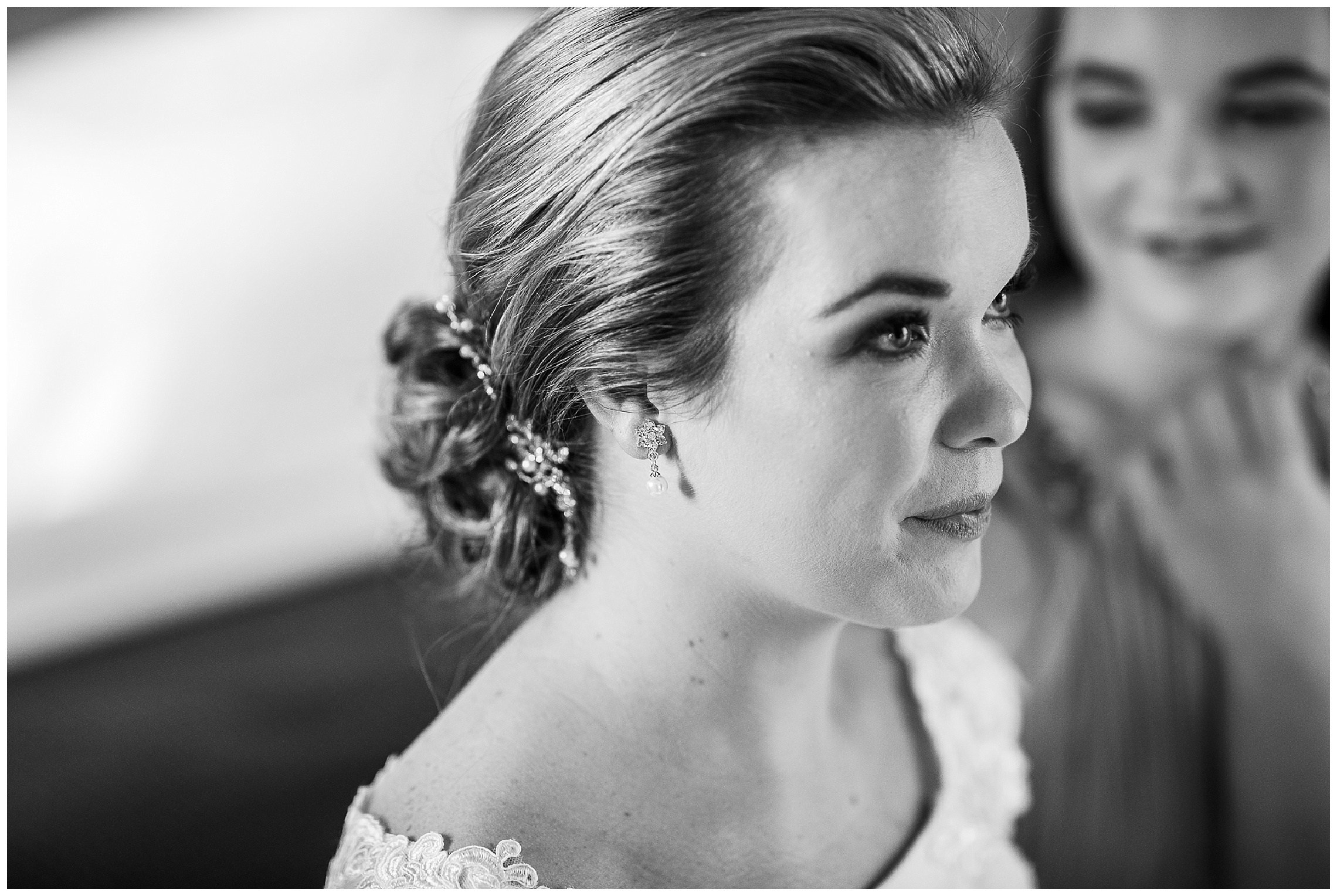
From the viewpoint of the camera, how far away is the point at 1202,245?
1.67 m

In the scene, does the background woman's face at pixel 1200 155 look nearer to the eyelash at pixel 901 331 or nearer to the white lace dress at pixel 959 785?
the white lace dress at pixel 959 785

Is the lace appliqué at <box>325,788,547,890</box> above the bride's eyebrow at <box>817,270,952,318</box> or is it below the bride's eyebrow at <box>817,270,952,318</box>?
below

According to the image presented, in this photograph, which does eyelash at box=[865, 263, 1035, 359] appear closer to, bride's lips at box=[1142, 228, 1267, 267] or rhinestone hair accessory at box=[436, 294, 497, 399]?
rhinestone hair accessory at box=[436, 294, 497, 399]

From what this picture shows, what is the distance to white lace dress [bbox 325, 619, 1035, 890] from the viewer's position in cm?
97

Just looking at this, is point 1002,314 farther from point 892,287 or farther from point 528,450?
point 528,450

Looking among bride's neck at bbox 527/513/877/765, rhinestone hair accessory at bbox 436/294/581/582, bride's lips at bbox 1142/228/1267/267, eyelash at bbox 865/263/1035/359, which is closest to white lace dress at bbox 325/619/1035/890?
bride's neck at bbox 527/513/877/765

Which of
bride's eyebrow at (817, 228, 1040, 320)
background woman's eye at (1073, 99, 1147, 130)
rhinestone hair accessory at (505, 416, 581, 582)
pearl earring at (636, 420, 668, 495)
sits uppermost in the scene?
background woman's eye at (1073, 99, 1147, 130)

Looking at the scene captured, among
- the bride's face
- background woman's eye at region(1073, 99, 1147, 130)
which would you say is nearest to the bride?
the bride's face

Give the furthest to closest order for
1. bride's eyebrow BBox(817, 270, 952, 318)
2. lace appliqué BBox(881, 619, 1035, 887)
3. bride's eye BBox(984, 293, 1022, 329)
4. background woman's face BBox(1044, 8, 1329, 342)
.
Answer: background woman's face BBox(1044, 8, 1329, 342), lace appliqué BBox(881, 619, 1035, 887), bride's eye BBox(984, 293, 1022, 329), bride's eyebrow BBox(817, 270, 952, 318)

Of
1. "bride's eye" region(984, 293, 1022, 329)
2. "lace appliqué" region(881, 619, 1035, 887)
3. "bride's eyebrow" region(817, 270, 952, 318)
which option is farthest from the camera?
"lace appliqué" region(881, 619, 1035, 887)

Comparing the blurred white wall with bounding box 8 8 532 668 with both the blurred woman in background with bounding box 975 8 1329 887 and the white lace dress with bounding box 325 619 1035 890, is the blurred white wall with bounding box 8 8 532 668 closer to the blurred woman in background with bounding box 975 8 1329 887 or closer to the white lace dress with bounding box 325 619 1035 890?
the white lace dress with bounding box 325 619 1035 890

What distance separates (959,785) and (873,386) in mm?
608

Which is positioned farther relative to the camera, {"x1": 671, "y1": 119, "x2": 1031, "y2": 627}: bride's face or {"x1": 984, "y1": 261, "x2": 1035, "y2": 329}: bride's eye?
{"x1": 984, "y1": 261, "x2": 1035, "y2": 329}: bride's eye

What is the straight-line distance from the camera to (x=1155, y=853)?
6.02ft
